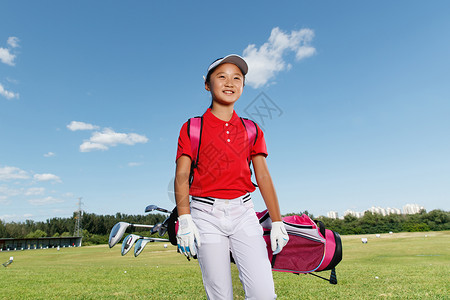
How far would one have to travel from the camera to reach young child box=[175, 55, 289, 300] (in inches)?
124

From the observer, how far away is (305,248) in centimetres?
390

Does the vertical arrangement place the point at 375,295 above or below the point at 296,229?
below

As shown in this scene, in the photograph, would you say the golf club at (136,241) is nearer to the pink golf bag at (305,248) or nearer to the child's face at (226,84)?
the pink golf bag at (305,248)

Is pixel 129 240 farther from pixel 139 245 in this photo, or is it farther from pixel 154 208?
pixel 154 208

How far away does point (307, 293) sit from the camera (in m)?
7.95

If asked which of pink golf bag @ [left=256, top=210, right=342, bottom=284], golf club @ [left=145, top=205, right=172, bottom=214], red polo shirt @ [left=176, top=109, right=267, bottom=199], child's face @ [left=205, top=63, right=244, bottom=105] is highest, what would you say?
child's face @ [left=205, top=63, right=244, bottom=105]

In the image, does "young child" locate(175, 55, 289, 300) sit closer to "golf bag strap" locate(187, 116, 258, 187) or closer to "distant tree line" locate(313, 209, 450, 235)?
"golf bag strap" locate(187, 116, 258, 187)

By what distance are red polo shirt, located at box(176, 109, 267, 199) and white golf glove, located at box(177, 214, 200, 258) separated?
333mm

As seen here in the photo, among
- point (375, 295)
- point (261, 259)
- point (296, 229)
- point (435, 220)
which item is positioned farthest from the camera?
point (435, 220)

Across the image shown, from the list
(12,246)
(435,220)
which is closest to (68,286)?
(435,220)

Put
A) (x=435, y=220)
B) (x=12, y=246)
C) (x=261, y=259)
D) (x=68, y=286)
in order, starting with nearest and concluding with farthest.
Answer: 1. (x=261, y=259)
2. (x=68, y=286)
3. (x=435, y=220)
4. (x=12, y=246)

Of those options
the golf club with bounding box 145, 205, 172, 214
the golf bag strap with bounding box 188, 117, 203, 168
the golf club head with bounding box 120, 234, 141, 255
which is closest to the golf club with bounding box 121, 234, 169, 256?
the golf club head with bounding box 120, 234, 141, 255

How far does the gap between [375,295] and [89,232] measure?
106 meters

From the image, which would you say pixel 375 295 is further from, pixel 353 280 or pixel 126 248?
pixel 126 248
